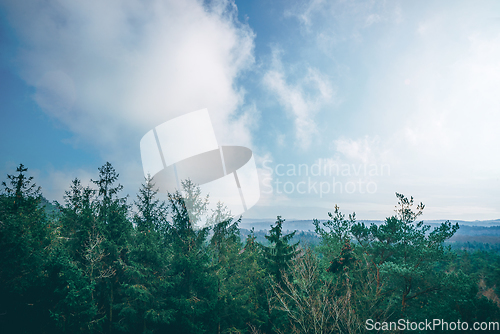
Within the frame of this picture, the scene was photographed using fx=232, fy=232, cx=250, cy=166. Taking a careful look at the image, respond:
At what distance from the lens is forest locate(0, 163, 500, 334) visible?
36.8ft

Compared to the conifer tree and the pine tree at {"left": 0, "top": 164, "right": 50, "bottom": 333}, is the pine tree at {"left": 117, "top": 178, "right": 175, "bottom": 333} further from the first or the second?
the conifer tree

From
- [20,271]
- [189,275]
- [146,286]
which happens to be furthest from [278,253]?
[20,271]

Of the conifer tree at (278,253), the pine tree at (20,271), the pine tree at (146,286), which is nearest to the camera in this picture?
the pine tree at (20,271)

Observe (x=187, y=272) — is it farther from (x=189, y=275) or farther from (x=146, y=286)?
(x=146, y=286)

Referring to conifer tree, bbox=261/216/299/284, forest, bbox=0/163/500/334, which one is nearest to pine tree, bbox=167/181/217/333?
forest, bbox=0/163/500/334

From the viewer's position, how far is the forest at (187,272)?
11227mm

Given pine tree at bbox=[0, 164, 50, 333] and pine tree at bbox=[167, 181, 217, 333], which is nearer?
pine tree at bbox=[0, 164, 50, 333]

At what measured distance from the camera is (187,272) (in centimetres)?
1508

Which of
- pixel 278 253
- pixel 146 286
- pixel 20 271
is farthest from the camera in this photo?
pixel 278 253

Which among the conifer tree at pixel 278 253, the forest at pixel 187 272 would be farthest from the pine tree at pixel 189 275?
the conifer tree at pixel 278 253

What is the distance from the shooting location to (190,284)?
49.3 feet

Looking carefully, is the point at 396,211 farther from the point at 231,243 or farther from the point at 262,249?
the point at 231,243

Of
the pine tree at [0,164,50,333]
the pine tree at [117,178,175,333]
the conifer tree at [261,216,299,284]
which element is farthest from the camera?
the conifer tree at [261,216,299,284]

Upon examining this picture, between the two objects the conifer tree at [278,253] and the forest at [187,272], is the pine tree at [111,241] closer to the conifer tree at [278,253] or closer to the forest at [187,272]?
the forest at [187,272]
